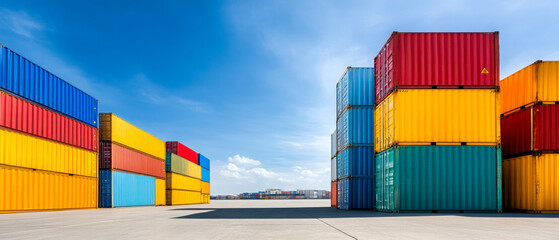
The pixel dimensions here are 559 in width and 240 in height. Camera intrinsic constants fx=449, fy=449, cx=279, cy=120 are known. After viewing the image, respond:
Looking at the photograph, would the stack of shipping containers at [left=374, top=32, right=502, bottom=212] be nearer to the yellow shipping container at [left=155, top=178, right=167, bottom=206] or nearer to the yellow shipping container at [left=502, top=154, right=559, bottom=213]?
the yellow shipping container at [left=502, top=154, right=559, bottom=213]

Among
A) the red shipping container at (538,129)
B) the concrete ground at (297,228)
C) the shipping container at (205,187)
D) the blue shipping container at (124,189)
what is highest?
the red shipping container at (538,129)

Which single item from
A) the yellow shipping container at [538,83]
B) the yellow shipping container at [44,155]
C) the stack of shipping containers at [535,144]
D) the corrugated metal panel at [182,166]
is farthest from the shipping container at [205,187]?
the yellow shipping container at [538,83]

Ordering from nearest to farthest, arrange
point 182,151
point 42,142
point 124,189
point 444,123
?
1. point 444,123
2. point 42,142
3. point 124,189
4. point 182,151

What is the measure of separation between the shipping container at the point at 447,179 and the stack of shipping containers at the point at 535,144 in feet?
6.49

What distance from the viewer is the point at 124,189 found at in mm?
40062

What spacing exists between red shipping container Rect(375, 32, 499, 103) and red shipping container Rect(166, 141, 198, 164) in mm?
42683

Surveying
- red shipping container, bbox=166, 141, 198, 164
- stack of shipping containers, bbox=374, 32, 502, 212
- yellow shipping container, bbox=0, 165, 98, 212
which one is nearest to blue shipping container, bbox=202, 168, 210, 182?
red shipping container, bbox=166, 141, 198, 164

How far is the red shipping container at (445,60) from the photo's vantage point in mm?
20484

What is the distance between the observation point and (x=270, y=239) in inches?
352

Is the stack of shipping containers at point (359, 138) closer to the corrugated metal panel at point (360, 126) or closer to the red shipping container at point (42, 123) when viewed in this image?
the corrugated metal panel at point (360, 126)

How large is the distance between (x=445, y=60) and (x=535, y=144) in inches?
224

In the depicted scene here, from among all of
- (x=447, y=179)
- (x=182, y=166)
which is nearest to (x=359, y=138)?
(x=447, y=179)

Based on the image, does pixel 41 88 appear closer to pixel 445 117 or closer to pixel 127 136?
pixel 127 136

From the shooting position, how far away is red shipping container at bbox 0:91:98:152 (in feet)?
81.2
